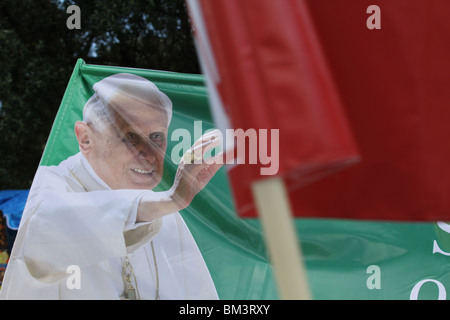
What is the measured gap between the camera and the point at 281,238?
1186 millimetres

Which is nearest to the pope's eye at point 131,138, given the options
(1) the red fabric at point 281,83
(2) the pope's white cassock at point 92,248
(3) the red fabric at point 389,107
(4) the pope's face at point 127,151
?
(4) the pope's face at point 127,151

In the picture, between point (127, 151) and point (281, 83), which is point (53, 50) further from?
point (281, 83)

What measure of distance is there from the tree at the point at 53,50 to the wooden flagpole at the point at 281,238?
6979mm

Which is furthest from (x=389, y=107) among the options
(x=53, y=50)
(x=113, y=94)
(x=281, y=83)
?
(x=53, y=50)

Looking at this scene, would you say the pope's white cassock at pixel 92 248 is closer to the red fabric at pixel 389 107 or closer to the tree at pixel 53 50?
the red fabric at pixel 389 107

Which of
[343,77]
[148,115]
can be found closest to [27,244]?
[148,115]

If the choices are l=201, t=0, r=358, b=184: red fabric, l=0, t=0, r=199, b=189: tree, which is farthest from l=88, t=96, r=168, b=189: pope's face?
l=0, t=0, r=199, b=189: tree

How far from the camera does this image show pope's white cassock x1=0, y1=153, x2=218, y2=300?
10.8 ft

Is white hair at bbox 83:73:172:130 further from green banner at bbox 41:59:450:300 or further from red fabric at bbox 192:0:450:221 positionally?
red fabric at bbox 192:0:450:221

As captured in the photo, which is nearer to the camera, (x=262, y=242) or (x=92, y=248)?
(x=92, y=248)

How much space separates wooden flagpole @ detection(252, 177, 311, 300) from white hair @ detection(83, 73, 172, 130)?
8.18ft

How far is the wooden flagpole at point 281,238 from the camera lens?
118cm

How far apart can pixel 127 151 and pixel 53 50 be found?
5.62 metres

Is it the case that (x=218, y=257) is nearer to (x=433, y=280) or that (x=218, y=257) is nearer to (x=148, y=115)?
(x=148, y=115)
